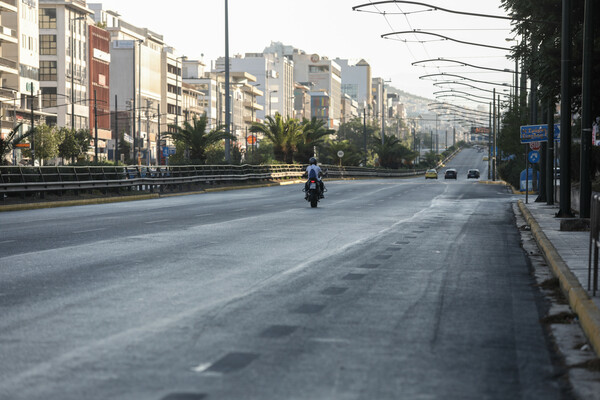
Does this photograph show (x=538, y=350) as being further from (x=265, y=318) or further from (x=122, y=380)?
(x=122, y=380)

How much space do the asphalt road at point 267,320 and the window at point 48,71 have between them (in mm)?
103031

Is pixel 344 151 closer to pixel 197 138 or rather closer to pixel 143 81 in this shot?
pixel 197 138

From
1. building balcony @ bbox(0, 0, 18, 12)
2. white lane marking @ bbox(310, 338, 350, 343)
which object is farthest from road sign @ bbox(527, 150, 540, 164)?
building balcony @ bbox(0, 0, 18, 12)

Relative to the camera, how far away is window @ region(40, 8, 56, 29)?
378 ft

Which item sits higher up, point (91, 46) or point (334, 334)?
point (91, 46)

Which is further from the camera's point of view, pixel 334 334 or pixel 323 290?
pixel 323 290

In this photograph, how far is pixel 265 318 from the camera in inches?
324

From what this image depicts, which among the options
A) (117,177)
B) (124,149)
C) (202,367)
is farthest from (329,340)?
(124,149)

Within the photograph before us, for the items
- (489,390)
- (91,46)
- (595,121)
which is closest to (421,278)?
(489,390)

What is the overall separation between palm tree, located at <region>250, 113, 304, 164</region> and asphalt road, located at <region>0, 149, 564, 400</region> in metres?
57.0

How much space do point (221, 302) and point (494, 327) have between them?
264 cm

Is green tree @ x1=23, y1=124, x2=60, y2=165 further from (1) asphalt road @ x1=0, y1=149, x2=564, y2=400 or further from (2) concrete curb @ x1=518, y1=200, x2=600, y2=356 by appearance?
(2) concrete curb @ x1=518, y1=200, x2=600, y2=356

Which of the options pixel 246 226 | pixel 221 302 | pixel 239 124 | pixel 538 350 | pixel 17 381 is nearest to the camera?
pixel 17 381

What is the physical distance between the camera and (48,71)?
11594cm
